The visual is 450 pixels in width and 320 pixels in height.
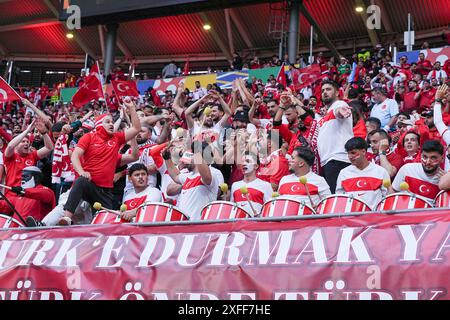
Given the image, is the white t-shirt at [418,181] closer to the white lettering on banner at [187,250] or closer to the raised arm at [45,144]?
the white lettering on banner at [187,250]

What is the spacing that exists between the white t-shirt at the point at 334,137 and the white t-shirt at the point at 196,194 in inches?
45.8

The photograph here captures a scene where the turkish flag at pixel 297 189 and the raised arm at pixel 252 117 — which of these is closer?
the turkish flag at pixel 297 189

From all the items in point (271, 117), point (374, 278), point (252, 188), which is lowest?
point (374, 278)

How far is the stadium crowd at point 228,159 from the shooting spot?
5.76 metres

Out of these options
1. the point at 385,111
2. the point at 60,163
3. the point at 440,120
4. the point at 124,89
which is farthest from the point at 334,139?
the point at 124,89

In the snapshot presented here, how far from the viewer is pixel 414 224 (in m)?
4.30

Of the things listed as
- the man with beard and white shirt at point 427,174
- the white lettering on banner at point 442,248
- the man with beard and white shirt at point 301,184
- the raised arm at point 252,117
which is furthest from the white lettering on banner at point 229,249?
the raised arm at point 252,117

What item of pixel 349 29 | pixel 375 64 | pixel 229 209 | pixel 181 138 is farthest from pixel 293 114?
pixel 349 29

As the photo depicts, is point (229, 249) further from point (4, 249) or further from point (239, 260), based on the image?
point (4, 249)

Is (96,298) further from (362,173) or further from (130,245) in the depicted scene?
(362,173)

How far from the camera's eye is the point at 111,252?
5059mm

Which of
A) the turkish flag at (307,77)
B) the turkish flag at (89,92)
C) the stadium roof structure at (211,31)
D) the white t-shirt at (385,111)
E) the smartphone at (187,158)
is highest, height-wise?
the stadium roof structure at (211,31)

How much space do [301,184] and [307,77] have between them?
8.80 meters

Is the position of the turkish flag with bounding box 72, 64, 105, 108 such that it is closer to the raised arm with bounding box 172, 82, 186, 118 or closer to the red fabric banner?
the raised arm with bounding box 172, 82, 186, 118
